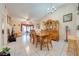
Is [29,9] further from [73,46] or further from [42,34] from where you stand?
[73,46]

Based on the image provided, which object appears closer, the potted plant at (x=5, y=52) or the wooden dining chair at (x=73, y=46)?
the potted plant at (x=5, y=52)

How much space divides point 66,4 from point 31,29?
3.25ft

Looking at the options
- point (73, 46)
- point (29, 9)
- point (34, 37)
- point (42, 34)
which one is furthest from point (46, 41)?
point (29, 9)

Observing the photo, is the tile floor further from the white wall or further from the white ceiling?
the white ceiling

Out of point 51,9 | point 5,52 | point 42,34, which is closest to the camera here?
point 5,52

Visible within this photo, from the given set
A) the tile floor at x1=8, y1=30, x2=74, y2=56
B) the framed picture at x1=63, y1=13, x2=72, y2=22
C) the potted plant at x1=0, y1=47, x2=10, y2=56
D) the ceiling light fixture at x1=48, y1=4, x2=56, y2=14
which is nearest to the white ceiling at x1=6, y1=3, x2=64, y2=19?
the ceiling light fixture at x1=48, y1=4, x2=56, y2=14

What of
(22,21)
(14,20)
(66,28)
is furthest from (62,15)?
(14,20)

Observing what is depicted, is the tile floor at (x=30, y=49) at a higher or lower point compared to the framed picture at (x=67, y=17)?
lower

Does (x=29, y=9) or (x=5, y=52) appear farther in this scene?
(x=29, y=9)

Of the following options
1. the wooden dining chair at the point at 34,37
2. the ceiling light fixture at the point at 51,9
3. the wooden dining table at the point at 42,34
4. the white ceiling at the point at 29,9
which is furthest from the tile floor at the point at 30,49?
the ceiling light fixture at the point at 51,9

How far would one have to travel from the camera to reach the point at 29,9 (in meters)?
2.83

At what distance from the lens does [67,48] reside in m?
2.85

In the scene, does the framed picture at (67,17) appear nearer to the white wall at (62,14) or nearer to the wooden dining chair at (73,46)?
the white wall at (62,14)

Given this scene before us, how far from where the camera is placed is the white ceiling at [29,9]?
2.70 meters
